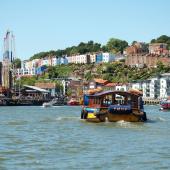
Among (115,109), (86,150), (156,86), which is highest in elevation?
(156,86)

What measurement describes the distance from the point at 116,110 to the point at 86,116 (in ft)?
16.6

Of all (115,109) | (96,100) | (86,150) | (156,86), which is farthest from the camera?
(156,86)

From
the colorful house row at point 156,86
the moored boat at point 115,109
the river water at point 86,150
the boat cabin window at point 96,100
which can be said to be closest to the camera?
the river water at point 86,150

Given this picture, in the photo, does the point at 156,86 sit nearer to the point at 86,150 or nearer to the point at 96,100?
the point at 96,100

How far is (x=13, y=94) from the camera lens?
159125 mm

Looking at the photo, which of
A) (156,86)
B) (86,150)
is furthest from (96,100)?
(156,86)

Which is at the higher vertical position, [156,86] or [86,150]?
[156,86]

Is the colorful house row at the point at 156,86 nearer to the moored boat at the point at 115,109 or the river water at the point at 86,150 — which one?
the moored boat at the point at 115,109

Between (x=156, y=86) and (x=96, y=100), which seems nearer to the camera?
(x=96, y=100)

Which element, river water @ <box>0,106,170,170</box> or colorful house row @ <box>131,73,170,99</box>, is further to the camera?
colorful house row @ <box>131,73,170,99</box>

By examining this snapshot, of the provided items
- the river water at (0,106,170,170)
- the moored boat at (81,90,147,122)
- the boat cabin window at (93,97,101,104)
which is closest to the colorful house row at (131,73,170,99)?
the boat cabin window at (93,97,101,104)

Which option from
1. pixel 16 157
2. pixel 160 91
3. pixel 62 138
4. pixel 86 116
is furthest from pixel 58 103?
pixel 16 157

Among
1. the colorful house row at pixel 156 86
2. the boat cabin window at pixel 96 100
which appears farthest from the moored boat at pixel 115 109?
the colorful house row at pixel 156 86

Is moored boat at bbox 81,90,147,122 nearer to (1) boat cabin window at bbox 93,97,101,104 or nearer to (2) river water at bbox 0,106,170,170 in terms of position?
(1) boat cabin window at bbox 93,97,101,104
